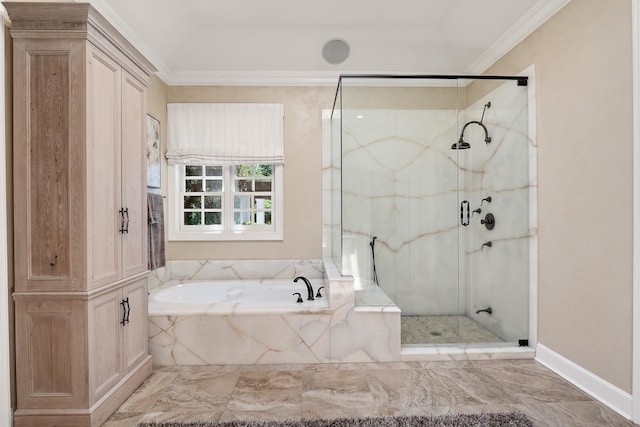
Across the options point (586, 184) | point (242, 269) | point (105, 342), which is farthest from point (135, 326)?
point (586, 184)

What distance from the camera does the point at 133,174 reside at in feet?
7.46

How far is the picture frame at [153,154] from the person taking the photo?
3.35 meters

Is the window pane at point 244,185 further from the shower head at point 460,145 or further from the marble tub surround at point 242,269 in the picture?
the shower head at point 460,145

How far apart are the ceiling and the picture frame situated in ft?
1.77

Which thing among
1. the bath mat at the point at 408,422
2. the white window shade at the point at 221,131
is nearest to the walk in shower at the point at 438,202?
the bath mat at the point at 408,422

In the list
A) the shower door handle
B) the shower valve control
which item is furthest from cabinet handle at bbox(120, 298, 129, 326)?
the shower valve control

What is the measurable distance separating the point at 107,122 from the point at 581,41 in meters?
2.76

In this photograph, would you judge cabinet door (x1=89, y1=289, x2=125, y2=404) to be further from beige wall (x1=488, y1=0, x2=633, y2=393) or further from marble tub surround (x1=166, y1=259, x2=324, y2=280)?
beige wall (x1=488, y1=0, x2=633, y2=393)

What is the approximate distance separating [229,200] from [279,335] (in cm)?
177

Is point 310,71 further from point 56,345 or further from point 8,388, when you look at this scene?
point 8,388

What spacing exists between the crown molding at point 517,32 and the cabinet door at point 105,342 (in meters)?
3.23

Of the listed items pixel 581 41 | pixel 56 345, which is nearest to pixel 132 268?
pixel 56 345

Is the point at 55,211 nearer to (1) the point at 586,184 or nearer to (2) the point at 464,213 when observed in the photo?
(2) the point at 464,213

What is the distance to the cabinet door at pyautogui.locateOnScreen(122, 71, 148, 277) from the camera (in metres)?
2.18
